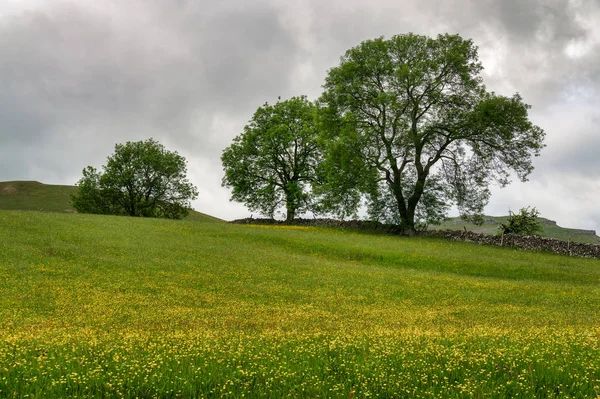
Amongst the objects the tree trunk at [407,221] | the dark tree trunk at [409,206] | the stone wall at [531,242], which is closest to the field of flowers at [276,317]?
the stone wall at [531,242]

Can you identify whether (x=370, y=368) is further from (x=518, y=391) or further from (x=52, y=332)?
(x=52, y=332)

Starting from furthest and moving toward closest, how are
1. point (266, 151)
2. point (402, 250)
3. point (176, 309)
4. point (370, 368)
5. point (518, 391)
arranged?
point (266, 151), point (402, 250), point (176, 309), point (370, 368), point (518, 391)

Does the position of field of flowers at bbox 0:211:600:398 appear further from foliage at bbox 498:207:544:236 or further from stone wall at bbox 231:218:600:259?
foliage at bbox 498:207:544:236

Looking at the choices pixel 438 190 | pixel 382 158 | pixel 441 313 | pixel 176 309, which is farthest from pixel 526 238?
pixel 176 309

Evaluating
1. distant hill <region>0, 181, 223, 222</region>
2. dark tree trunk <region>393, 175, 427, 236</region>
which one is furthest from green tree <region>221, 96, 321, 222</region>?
distant hill <region>0, 181, 223, 222</region>

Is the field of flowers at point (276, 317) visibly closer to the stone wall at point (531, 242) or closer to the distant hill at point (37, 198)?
the stone wall at point (531, 242)

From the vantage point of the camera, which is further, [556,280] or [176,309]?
[556,280]

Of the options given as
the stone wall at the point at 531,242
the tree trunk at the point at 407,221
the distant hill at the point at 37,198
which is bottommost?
the stone wall at the point at 531,242

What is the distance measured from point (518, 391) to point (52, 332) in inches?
496

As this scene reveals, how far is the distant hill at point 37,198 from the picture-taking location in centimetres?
11547

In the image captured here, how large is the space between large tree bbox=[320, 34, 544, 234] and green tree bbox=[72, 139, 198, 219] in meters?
34.0

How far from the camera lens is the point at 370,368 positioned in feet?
30.7

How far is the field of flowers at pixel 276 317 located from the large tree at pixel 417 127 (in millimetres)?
15445

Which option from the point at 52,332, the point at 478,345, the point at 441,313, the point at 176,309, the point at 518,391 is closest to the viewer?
the point at 518,391
